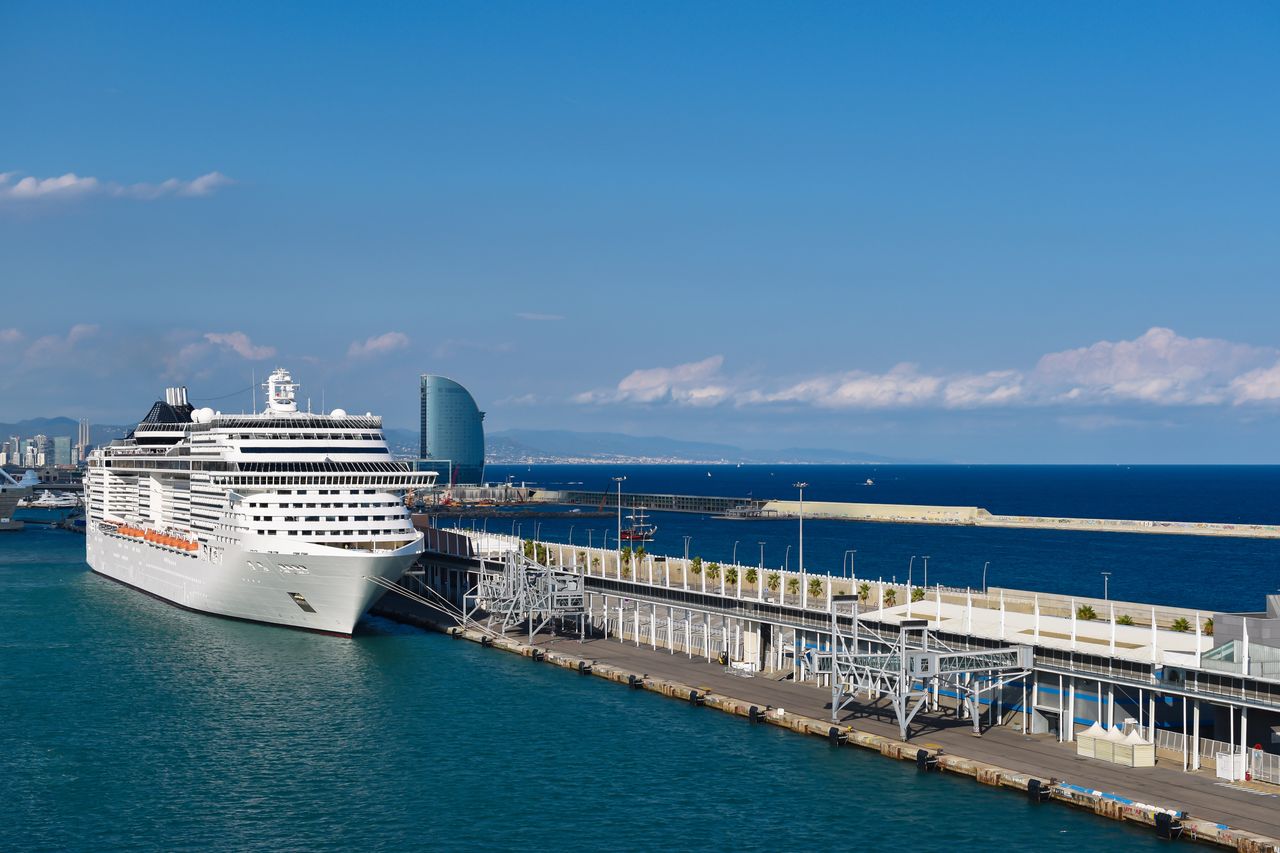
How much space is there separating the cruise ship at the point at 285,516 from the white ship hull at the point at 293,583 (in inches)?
3.8

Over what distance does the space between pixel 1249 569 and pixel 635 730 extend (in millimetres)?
102424

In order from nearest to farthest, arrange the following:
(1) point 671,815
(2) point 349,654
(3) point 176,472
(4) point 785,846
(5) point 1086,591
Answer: (4) point 785,846 → (1) point 671,815 → (2) point 349,654 → (3) point 176,472 → (5) point 1086,591

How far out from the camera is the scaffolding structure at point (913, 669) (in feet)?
165

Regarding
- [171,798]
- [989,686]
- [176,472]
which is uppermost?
[176,472]

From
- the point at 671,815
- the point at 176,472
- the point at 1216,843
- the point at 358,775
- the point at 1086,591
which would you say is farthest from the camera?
the point at 1086,591

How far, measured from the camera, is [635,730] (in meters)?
55.0

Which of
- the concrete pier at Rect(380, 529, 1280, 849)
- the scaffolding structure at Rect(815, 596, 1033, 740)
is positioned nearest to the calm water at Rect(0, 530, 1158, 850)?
the concrete pier at Rect(380, 529, 1280, 849)

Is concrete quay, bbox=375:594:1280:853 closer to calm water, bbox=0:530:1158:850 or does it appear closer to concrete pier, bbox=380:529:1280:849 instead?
concrete pier, bbox=380:529:1280:849

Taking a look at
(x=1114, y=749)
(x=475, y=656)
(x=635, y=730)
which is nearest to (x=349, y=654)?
(x=475, y=656)

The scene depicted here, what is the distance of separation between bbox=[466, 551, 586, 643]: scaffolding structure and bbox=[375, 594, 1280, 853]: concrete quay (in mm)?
2699

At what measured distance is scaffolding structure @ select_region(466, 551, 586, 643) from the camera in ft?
253

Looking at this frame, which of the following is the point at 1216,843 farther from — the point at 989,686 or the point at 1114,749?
the point at 989,686

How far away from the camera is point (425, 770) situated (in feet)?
162

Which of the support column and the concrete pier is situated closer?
the concrete pier
